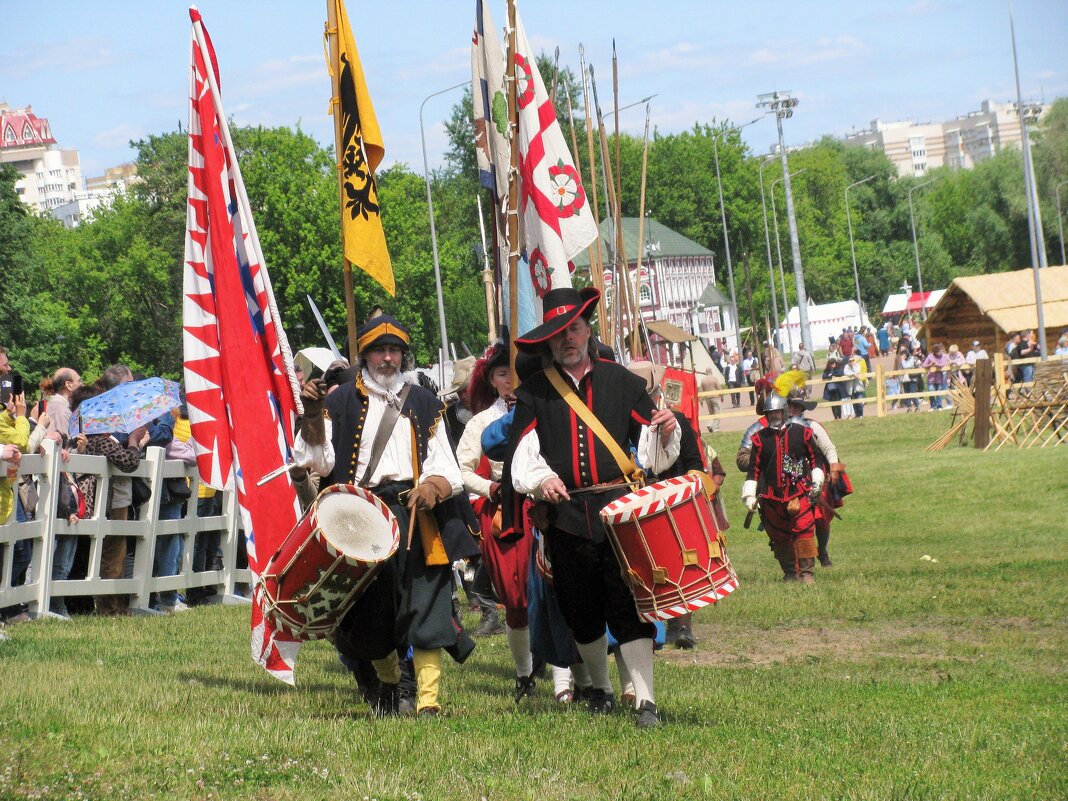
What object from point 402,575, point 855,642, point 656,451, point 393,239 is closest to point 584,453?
point 656,451

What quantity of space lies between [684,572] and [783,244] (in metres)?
99.8

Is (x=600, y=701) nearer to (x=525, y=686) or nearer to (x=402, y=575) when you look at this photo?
(x=525, y=686)

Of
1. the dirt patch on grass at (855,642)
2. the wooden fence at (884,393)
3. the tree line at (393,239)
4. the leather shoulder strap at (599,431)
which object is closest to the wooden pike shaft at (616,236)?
the dirt patch on grass at (855,642)

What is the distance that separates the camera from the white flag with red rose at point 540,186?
9352 millimetres

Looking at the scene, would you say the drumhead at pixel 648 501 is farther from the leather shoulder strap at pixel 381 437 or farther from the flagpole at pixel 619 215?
the flagpole at pixel 619 215

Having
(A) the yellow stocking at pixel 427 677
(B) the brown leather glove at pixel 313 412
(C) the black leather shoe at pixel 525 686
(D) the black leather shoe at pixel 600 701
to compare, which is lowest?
(C) the black leather shoe at pixel 525 686

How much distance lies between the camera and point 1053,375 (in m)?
29.3

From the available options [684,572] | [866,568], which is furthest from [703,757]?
[866,568]

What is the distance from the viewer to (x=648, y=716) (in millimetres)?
6918

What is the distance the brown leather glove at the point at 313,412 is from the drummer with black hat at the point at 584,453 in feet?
2.99

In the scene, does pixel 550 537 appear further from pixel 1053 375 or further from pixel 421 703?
pixel 1053 375

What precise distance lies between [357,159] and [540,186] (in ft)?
3.72

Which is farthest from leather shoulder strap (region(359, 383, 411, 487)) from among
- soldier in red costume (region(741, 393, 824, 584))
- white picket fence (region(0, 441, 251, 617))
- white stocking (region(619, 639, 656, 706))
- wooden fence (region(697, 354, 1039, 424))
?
wooden fence (region(697, 354, 1039, 424))

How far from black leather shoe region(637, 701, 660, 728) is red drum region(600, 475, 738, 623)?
1.46 feet
